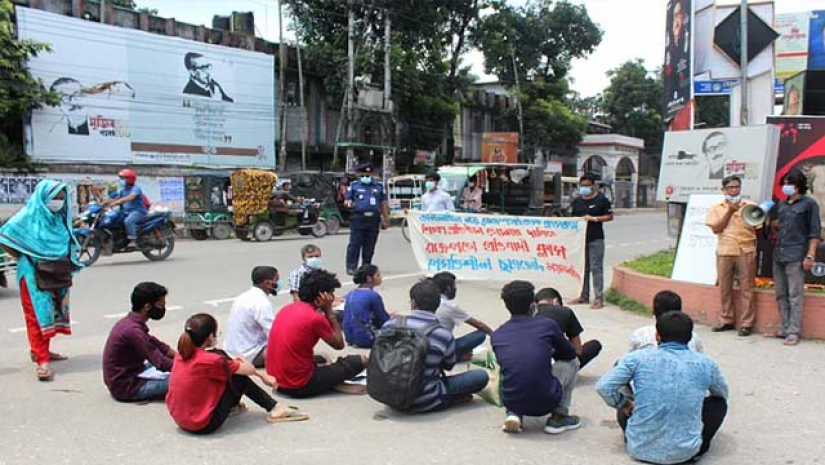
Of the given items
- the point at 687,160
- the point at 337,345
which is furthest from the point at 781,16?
the point at 337,345

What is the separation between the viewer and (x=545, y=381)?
4.47m

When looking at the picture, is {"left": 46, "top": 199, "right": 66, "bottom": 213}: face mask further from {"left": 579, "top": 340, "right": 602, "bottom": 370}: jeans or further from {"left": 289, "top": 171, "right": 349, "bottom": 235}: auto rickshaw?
{"left": 289, "top": 171, "right": 349, "bottom": 235}: auto rickshaw

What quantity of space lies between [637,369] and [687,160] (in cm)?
614

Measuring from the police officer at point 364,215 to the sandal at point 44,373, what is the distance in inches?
228

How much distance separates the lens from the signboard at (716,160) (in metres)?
8.32

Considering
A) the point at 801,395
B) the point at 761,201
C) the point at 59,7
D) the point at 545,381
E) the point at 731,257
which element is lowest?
the point at 801,395

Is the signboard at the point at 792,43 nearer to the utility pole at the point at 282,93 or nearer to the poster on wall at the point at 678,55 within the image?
the poster on wall at the point at 678,55

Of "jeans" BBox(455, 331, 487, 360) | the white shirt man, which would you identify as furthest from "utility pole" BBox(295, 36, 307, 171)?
"jeans" BBox(455, 331, 487, 360)

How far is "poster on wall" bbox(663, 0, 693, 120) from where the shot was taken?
50.9 ft

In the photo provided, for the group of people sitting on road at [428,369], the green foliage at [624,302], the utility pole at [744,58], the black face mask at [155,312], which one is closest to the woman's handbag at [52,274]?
the group of people sitting on road at [428,369]

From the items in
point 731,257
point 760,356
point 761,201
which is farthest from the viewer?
point 761,201

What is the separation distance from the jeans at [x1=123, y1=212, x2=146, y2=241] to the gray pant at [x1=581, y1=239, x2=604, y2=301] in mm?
8734

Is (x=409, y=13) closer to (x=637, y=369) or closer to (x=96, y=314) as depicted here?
(x=96, y=314)

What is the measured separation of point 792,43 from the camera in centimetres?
2638
